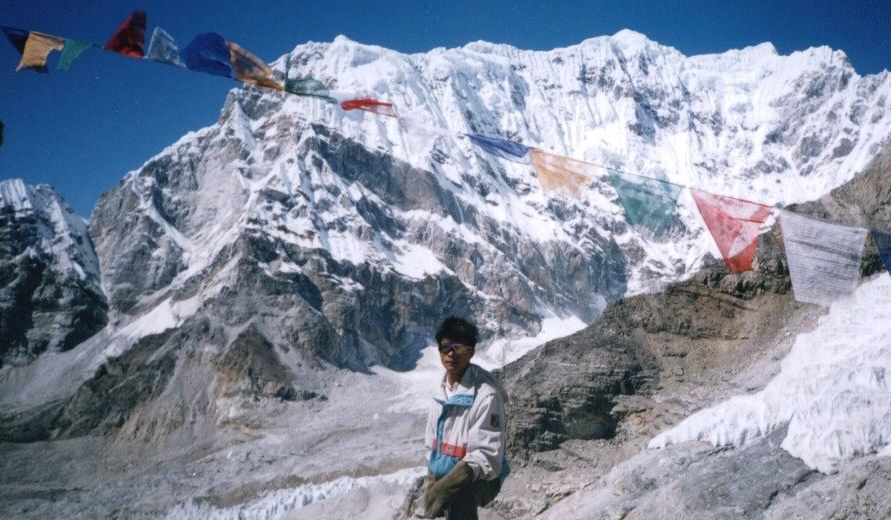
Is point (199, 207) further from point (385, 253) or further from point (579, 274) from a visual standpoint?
point (579, 274)

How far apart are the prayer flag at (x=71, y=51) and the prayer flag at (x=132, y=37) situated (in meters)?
0.52

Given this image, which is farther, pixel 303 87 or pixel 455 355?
pixel 303 87

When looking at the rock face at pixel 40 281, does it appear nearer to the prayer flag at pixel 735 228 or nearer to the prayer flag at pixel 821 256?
the prayer flag at pixel 735 228

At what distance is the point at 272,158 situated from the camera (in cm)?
12525

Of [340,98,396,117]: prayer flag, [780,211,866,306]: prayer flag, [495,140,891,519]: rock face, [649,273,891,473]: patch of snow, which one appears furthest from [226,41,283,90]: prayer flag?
[649,273,891,473]: patch of snow

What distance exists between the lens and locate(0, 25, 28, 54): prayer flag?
1127 centimetres

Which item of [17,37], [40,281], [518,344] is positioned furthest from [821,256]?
[40,281]

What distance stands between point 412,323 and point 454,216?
3266 cm

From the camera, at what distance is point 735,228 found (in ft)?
31.1

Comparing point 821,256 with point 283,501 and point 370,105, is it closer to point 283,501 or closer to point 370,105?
point 370,105

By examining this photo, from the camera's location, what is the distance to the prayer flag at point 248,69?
11945mm

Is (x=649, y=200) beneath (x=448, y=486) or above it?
above

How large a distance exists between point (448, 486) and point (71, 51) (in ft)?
37.9

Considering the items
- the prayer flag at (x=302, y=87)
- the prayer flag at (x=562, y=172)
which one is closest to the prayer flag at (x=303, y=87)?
the prayer flag at (x=302, y=87)
